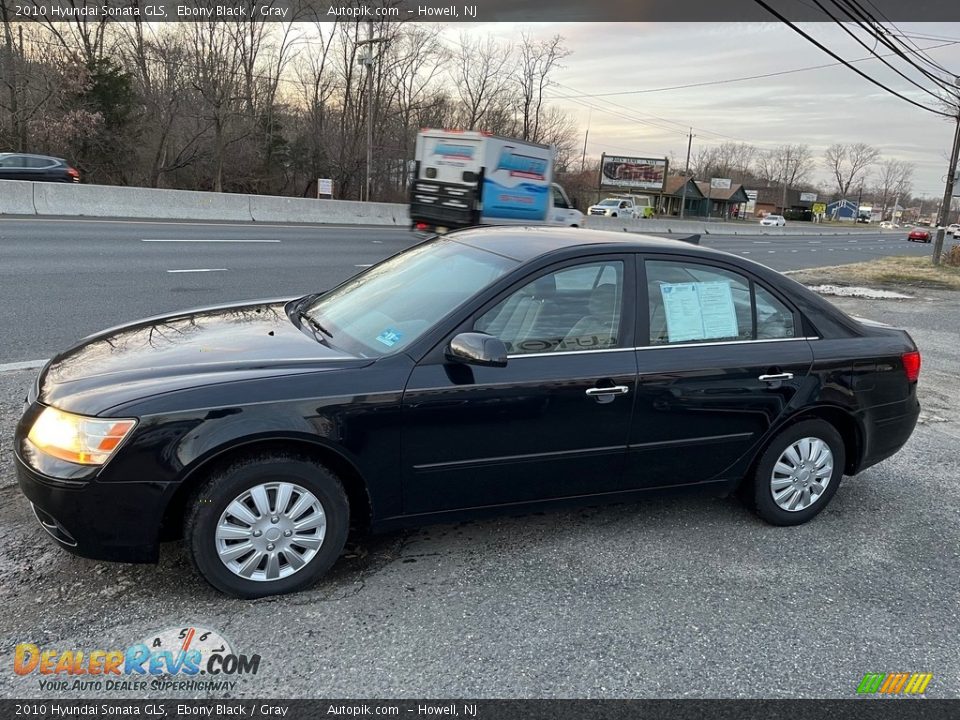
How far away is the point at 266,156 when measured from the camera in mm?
37531

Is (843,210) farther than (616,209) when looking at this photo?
Yes

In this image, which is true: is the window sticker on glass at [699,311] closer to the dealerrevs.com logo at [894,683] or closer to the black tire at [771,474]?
the black tire at [771,474]

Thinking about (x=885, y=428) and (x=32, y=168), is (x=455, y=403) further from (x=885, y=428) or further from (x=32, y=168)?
(x=32, y=168)

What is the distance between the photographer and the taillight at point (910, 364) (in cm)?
407

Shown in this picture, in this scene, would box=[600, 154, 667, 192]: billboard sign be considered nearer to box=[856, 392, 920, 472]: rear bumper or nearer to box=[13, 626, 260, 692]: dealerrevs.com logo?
box=[856, 392, 920, 472]: rear bumper

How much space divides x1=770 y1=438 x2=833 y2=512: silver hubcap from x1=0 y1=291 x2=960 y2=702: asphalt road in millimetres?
171

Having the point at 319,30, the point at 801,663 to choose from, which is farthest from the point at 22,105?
the point at 801,663

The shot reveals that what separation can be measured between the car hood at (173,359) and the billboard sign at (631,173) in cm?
7681

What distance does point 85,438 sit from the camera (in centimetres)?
262

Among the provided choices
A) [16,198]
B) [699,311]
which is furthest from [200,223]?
[699,311]

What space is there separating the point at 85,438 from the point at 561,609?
6.68ft

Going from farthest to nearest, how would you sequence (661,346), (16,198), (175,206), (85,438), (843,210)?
1. (843,210)
2. (175,206)
3. (16,198)
4. (661,346)
5. (85,438)

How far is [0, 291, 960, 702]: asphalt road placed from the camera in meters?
2.55

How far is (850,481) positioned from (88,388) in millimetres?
4497
